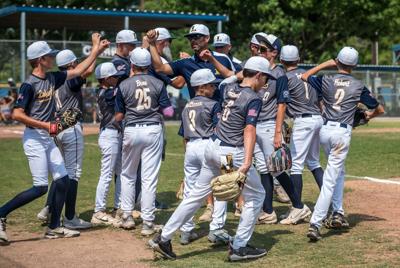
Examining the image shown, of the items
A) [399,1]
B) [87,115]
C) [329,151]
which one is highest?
[399,1]

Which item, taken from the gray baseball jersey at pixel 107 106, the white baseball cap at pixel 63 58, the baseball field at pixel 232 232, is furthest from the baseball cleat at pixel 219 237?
the white baseball cap at pixel 63 58

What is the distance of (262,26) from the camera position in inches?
1604

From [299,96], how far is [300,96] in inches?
0.5

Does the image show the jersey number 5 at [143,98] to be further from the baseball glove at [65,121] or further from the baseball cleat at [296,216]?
the baseball cleat at [296,216]

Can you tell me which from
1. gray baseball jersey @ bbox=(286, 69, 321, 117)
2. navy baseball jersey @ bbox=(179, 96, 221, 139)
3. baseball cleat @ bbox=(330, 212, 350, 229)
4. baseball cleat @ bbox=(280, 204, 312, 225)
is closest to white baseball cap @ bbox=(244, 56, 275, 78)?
navy baseball jersey @ bbox=(179, 96, 221, 139)

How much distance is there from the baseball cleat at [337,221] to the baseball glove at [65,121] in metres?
3.25

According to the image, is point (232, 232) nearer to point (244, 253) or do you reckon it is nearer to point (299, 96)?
point (244, 253)

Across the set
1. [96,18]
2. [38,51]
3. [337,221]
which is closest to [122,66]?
[38,51]

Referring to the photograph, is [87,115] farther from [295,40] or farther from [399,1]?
[399,1]

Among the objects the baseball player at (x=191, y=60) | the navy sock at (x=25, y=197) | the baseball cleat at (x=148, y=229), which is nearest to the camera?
the navy sock at (x=25, y=197)

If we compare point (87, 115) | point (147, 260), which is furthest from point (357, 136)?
point (147, 260)

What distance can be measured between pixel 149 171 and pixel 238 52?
32295 millimetres

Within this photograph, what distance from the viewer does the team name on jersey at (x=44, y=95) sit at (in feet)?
28.0

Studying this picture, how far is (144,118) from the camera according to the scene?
888cm
